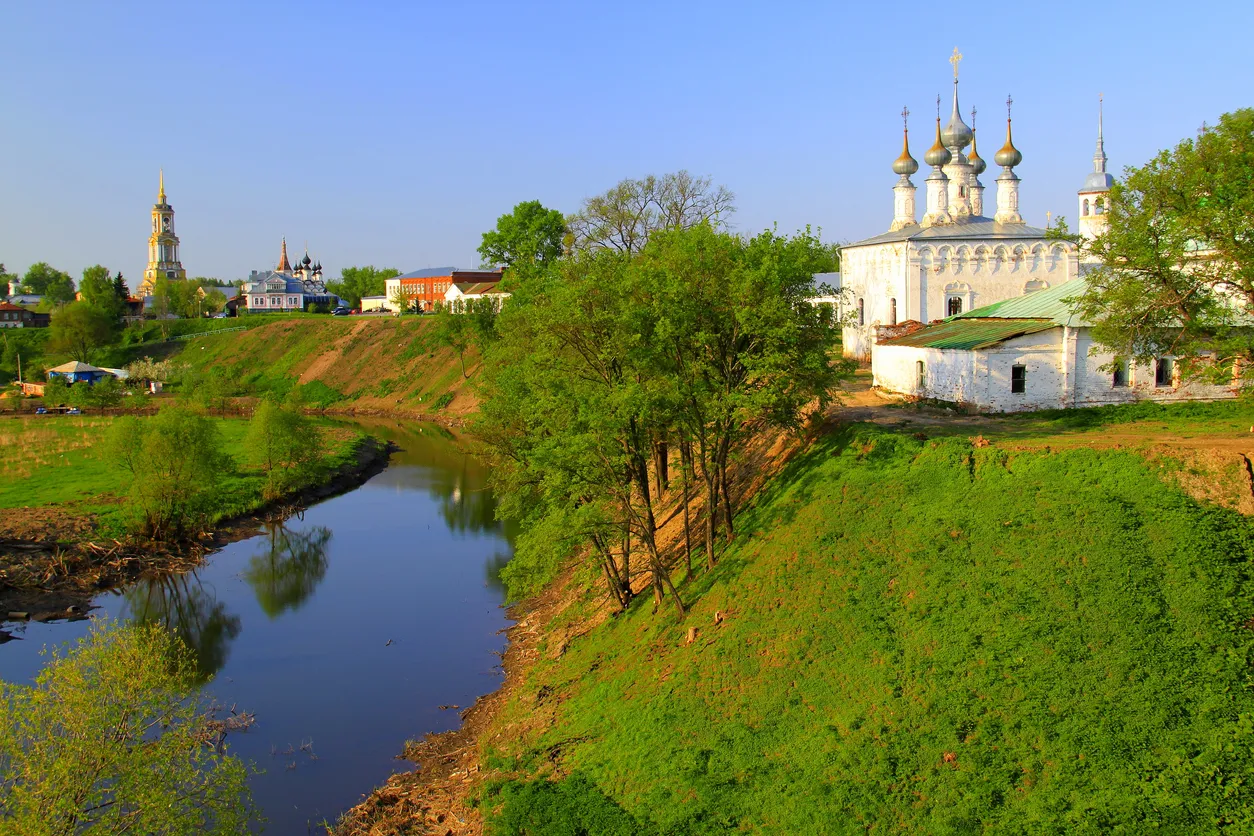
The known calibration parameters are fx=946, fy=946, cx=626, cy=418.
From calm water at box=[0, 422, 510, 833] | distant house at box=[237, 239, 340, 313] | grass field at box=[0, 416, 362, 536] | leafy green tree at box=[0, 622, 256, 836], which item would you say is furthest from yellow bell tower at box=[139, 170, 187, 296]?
leafy green tree at box=[0, 622, 256, 836]

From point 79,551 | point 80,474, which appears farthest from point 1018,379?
point 80,474

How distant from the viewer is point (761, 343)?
2064 centimetres

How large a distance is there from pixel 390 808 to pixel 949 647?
9.93 metres

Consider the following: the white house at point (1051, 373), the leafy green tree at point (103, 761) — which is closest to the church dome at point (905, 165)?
the white house at point (1051, 373)

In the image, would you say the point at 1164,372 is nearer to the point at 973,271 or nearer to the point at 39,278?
the point at 973,271

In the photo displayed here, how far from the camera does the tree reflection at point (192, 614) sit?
80.6ft

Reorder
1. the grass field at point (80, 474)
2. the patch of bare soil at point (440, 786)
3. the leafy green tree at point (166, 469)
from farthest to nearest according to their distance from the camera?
1. the grass field at point (80, 474)
2. the leafy green tree at point (166, 469)
3. the patch of bare soil at point (440, 786)

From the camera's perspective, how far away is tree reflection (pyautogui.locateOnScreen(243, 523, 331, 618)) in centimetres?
2888

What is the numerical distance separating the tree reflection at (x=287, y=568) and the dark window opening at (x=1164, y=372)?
24.3m

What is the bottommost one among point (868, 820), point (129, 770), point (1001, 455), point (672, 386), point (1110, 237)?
point (868, 820)

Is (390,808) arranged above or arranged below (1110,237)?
below

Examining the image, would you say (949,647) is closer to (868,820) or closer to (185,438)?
(868,820)

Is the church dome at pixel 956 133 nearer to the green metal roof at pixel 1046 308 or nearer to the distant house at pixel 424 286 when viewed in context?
the green metal roof at pixel 1046 308

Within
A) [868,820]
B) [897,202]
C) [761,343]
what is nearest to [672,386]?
[761,343]
